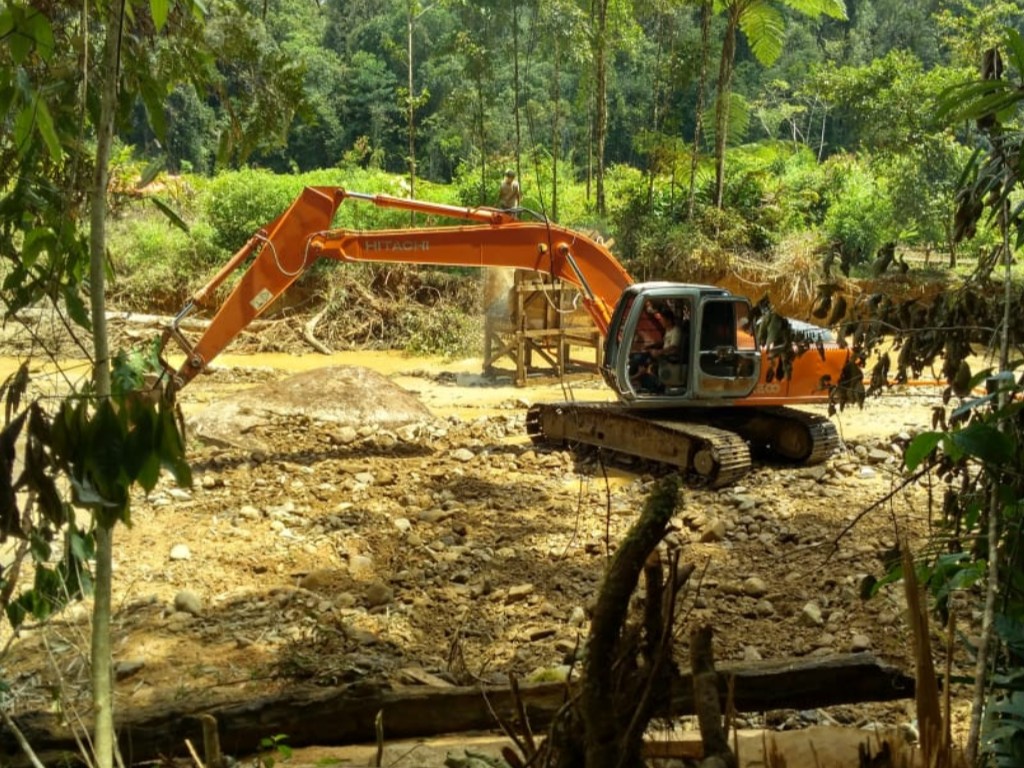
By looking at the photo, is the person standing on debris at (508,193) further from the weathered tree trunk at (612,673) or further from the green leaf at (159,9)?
the weathered tree trunk at (612,673)

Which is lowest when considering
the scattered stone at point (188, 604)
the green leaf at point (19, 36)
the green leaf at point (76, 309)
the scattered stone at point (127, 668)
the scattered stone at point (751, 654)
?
the scattered stone at point (127, 668)

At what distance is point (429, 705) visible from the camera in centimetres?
390

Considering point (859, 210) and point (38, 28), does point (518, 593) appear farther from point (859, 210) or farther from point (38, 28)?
point (859, 210)

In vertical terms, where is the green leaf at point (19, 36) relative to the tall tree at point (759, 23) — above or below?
below

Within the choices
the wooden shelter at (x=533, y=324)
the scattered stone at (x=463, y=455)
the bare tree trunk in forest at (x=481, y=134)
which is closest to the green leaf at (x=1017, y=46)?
the scattered stone at (x=463, y=455)

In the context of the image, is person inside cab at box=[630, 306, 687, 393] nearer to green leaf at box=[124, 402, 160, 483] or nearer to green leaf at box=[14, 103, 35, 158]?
green leaf at box=[14, 103, 35, 158]

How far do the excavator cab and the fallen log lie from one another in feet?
19.7

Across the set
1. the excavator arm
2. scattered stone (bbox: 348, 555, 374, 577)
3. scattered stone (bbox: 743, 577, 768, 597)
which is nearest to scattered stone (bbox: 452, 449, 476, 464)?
the excavator arm

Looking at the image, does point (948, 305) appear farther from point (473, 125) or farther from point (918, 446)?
point (473, 125)

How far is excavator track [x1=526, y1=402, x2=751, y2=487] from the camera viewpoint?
31.4 feet

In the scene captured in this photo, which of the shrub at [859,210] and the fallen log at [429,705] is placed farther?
the shrub at [859,210]

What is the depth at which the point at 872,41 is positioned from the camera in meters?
39.9

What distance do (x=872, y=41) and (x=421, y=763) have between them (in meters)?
40.8

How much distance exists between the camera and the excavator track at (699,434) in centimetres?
964
